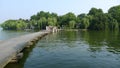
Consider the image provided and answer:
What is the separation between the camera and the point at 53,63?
19594 mm

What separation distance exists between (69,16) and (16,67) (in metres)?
138

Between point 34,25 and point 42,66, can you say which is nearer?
point 42,66

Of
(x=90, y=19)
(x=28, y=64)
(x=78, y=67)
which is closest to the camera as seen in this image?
(x=78, y=67)

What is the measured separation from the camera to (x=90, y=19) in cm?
13088

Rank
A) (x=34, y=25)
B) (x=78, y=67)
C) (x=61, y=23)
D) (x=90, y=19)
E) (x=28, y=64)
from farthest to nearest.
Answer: (x=34, y=25) → (x=61, y=23) → (x=90, y=19) → (x=28, y=64) → (x=78, y=67)

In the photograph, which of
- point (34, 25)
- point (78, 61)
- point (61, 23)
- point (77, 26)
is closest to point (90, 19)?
point (77, 26)

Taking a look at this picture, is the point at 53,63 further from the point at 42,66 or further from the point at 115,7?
the point at 115,7

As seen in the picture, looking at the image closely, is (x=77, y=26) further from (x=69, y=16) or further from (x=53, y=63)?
(x=53, y=63)

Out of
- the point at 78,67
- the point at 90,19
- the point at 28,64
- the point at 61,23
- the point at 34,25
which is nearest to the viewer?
the point at 78,67

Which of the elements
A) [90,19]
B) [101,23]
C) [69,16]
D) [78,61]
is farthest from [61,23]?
[78,61]

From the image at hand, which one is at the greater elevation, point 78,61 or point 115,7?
point 115,7

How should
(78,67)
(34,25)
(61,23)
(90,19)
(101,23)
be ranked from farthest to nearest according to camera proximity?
1. (34,25)
2. (61,23)
3. (90,19)
4. (101,23)
5. (78,67)

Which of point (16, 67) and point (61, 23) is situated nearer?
point (16, 67)

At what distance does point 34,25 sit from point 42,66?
500 feet
